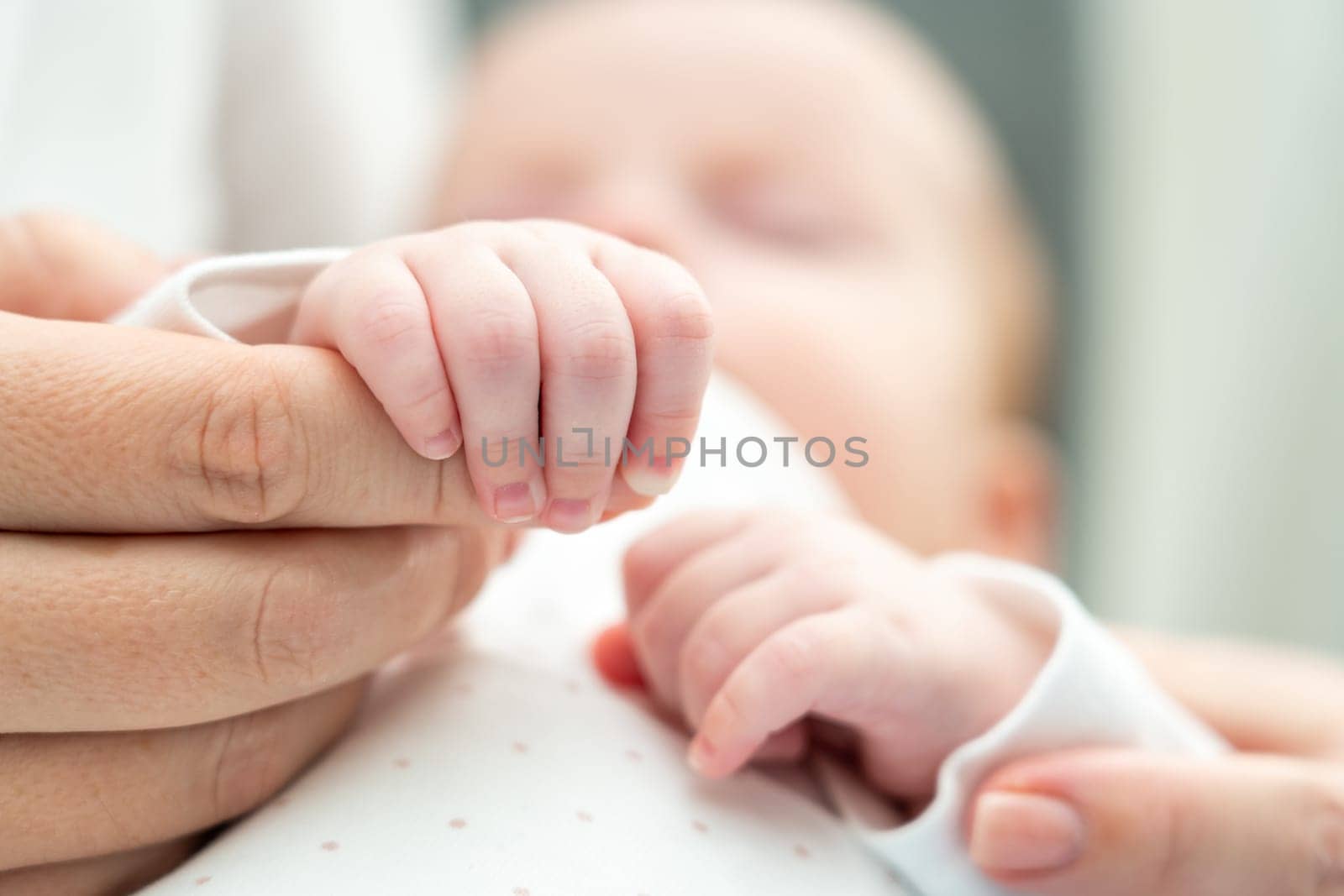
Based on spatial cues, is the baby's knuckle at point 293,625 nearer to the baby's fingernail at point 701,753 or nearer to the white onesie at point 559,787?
the white onesie at point 559,787

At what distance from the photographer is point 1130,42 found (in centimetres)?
196

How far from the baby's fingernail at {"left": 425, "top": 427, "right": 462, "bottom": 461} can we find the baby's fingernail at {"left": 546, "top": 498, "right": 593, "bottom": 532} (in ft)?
0.18

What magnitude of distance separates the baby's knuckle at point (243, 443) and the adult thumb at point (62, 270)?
25cm

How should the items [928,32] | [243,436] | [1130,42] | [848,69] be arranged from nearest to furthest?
[243,436] < [848,69] < [1130,42] < [928,32]

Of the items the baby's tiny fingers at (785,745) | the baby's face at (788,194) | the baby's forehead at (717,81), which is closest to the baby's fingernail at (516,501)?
the baby's tiny fingers at (785,745)

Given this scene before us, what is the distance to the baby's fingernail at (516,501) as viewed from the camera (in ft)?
1.64

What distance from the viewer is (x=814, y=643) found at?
0.57 m

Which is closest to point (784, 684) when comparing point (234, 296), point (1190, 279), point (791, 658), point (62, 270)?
point (791, 658)

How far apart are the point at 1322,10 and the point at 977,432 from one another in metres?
0.84

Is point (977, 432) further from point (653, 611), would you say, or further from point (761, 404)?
point (653, 611)

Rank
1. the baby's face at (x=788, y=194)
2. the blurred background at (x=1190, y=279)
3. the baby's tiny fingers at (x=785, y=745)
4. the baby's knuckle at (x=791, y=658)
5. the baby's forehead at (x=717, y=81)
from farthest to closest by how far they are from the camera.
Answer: the blurred background at (x=1190, y=279)
the baby's forehead at (x=717, y=81)
the baby's face at (x=788, y=194)
the baby's tiny fingers at (x=785, y=745)
the baby's knuckle at (x=791, y=658)

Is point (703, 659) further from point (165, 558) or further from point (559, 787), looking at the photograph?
point (165, 558)

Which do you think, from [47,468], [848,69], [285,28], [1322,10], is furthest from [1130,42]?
[47,468]

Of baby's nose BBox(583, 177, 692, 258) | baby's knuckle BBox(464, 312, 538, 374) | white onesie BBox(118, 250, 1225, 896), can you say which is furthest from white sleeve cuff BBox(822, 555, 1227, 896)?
baby's nose BBox(583, 177, 692, 258)
